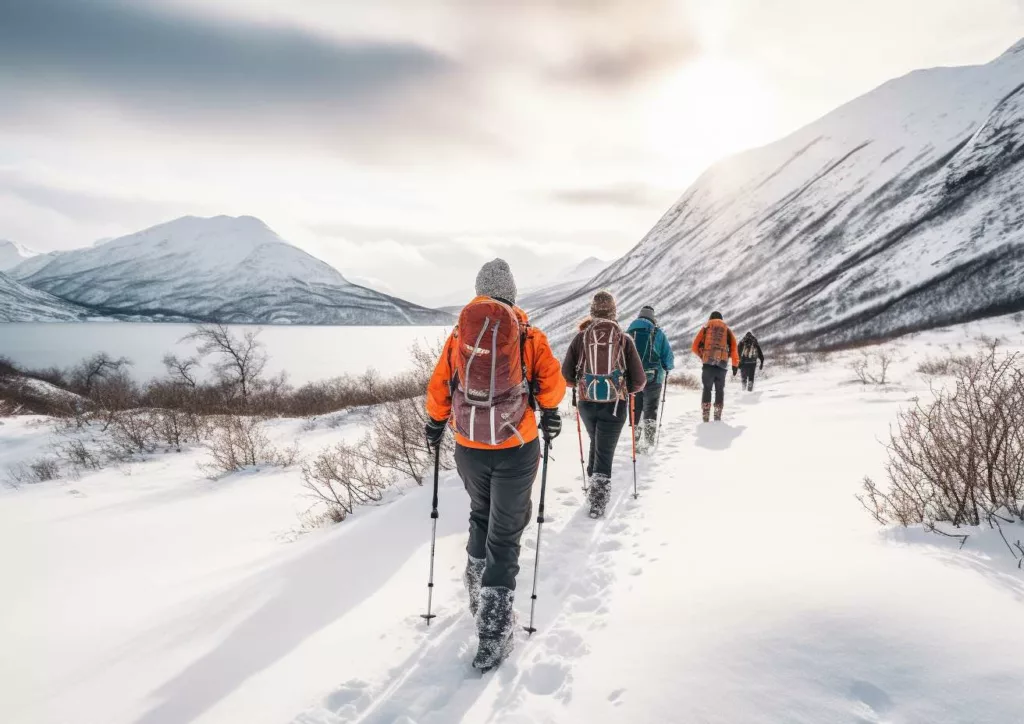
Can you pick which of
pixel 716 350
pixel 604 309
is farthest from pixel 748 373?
pixel 604 309

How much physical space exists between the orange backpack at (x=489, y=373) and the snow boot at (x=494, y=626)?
1.13 metres

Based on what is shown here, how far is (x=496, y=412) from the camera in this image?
306cm

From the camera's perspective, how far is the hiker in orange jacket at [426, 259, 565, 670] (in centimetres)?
304

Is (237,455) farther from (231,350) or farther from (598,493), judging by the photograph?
(231,350)

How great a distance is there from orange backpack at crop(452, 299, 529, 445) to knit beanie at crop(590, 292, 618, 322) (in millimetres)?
2433

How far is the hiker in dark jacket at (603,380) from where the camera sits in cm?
530

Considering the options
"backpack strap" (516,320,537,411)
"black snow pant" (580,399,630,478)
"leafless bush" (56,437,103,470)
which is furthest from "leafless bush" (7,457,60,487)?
"backpack strap" (516,320,537,411)

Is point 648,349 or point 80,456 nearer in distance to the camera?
point 648,349

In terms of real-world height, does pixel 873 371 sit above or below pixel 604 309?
below

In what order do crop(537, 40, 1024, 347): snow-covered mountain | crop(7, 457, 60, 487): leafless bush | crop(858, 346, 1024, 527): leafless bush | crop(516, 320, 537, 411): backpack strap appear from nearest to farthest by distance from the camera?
crop(516, 320, 537, 411): backpack strap, crop(858, 346, 1024, 527): leafless bush, crop(7, 457, 60, 487): leafless bush, crop(537, 40, 1024, 347): snow-covered mountain

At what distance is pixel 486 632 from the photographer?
10.3ft

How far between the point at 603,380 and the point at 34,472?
1933 centimetres

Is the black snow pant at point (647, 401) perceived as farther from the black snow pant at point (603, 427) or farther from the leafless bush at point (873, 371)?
the leafless bush at point (873, 371)

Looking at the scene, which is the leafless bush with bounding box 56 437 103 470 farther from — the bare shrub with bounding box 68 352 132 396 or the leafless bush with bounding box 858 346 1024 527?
the bare shrub with bounding box 68 352 132 396
